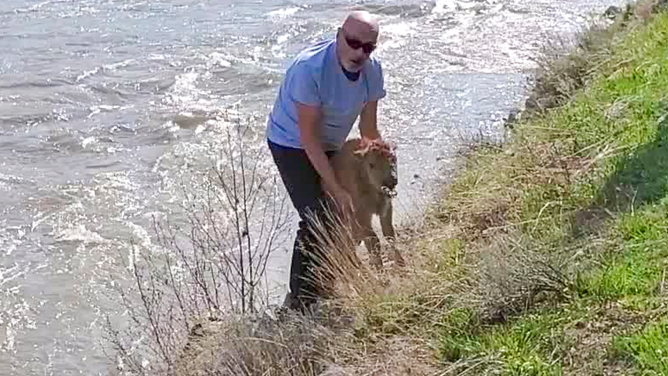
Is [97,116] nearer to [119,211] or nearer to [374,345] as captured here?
[119,211]

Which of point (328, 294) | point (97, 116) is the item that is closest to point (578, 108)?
point (328, 294)

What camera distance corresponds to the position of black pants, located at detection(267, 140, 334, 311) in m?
6.82

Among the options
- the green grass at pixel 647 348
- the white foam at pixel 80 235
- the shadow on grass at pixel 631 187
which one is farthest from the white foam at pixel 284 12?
the green grass at pixel 647 348

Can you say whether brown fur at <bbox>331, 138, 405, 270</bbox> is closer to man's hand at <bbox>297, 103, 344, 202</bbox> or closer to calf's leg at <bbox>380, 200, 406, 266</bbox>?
calf's leg at <bbox>380, 200, 406, 266</bbox>

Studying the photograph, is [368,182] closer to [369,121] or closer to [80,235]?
[369,121]

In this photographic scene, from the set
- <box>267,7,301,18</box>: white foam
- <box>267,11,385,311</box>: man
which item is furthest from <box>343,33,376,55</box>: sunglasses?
<box>267,7,301,18</box>: white foam

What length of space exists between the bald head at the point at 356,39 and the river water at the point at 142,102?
2.56m

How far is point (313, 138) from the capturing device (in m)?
6.39

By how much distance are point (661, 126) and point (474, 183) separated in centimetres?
140

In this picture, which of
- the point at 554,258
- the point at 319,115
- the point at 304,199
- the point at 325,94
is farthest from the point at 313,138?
the point at 554,258

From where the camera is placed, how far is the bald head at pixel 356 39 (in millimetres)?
6219

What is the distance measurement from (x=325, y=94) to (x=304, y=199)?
2.55 ft

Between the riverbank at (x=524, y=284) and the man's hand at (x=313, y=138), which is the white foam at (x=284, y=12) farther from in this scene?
the man's hand at (x=313, y=138)

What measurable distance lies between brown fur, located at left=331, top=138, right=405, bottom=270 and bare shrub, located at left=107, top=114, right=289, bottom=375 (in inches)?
29.7
